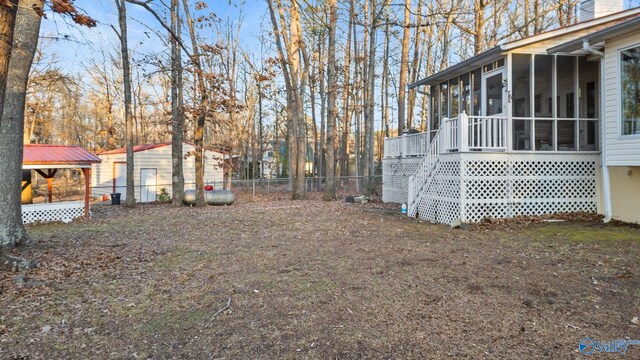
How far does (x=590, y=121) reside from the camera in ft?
34.9

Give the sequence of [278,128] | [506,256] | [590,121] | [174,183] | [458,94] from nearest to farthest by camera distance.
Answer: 1. [506,256]
2. [590,121]
3. [458,94]
4. [174,183]
5. [278,128]

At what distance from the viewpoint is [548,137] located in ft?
Result: 35.4

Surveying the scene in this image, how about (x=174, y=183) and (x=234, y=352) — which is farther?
(x=174, y=183)

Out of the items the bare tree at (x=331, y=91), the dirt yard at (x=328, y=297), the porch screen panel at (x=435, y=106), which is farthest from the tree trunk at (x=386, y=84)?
the dirt yard at (x=328, y=297)

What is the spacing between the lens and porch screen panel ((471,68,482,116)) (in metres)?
12.4

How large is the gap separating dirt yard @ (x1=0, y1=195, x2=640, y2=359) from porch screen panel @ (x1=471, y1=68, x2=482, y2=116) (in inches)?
222

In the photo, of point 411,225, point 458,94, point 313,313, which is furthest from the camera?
point 458,94

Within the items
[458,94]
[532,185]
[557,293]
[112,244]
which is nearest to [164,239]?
[112,244]

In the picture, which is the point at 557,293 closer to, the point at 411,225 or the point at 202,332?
the point at 202,332

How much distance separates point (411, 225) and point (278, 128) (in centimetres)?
3216

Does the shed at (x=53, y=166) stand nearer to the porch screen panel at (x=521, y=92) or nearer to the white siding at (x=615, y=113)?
the porch screen panel at (x=521, y=92)

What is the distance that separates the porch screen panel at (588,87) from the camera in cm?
1066

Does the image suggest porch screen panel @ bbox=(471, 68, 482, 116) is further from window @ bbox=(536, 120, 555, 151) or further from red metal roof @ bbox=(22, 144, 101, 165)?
red metal roof @ bbox=(22, 144, 101, 165)

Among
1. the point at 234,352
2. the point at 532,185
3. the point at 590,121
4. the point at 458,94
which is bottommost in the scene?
Answer: the point at 234,352
